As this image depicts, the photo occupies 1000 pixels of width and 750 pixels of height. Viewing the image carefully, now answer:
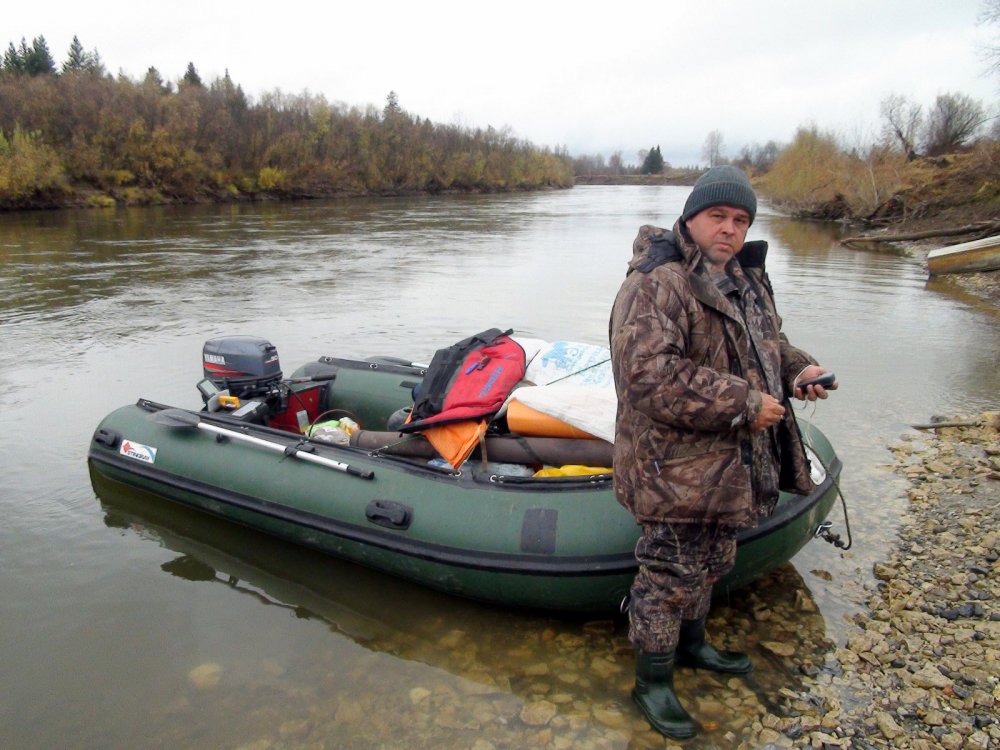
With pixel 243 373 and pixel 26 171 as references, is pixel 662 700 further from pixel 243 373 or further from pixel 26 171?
pixel 26 171

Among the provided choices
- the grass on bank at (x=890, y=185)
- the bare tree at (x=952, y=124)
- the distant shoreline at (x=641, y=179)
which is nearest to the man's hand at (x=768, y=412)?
the grass on bank at (x=890, y=185)

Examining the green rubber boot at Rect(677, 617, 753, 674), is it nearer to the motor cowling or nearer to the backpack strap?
the backpack strap

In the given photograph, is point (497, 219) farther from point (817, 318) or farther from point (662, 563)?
point (662, 563)

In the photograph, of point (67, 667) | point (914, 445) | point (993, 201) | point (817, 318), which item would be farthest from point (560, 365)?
point (993, 201)

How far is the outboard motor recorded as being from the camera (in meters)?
4.50

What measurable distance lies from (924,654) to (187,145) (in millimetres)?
41496

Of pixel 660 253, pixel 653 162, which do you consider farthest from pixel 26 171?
pixel 653 162

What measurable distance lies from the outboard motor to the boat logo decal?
16.7 inches

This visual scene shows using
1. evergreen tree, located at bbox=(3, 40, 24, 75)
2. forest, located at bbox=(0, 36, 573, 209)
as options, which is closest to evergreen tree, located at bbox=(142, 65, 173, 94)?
forest, located at bbox=(0, 36, 573, 209)

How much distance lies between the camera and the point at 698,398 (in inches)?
79.7

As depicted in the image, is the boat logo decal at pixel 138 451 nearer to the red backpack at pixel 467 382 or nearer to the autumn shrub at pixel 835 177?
the red backpack at pixel 467 382

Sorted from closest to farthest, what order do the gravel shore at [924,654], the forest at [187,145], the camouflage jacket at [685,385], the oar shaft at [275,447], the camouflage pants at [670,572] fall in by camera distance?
the camouflage jacket at [685,385] → the camouflage pants at [670,572] → the gravel shore at [924,654] → the oar shaft at [275,447] → the forest at [187,145]

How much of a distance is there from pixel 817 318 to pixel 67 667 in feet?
30.8

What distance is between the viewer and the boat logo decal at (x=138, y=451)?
4195mm
